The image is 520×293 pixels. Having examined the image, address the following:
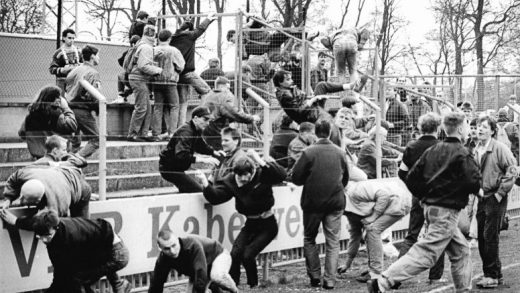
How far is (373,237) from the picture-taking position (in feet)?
39.6

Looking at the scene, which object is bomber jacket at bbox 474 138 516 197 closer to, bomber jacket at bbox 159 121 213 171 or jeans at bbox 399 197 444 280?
jeans at bbox 399 197 444 280

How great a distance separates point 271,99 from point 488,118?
687 centimetres

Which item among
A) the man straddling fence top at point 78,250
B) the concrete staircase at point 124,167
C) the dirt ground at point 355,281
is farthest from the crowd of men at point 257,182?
the concrete staircase at point 124,167

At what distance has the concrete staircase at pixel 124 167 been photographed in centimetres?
1338

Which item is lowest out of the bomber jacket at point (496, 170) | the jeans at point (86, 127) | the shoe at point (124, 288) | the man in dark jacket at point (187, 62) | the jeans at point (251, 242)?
the shoe at point (124, 288)

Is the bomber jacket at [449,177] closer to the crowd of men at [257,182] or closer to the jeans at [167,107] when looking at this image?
the crowd of men at [257,182]

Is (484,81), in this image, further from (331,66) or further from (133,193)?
(133,193)

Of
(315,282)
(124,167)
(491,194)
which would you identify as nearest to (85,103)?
(124,167)

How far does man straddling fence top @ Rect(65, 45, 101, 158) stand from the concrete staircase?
0.29m

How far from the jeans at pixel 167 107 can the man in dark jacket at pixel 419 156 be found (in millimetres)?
4570

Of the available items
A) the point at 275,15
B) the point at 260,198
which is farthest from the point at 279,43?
the point at 275,15

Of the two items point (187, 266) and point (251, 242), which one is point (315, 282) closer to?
point (251, 242)

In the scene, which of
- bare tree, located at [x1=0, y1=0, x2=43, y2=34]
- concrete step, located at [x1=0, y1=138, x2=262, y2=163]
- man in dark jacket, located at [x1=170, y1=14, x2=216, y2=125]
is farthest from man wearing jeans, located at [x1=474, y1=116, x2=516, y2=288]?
bare tree, located at [x1=0, y1=0, x2=43, y2=34]

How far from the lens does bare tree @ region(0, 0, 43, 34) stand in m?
30.0
